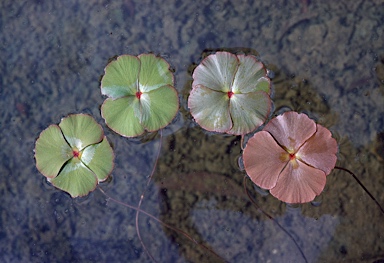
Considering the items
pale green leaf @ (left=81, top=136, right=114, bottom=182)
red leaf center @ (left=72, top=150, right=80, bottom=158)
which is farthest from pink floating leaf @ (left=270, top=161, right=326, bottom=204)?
red leaf center @ (left=72, top=150, right=80, bottom=158)

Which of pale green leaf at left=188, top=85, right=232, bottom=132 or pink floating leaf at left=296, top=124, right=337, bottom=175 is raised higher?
pale green leaf at left=188, top=85, right=232, bottom=132

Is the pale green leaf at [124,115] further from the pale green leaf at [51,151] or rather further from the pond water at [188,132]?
the pale green leaf at [51,151]

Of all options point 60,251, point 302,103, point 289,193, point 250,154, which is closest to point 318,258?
point 289,193

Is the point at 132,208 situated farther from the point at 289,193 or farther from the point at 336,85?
the point at 336,85

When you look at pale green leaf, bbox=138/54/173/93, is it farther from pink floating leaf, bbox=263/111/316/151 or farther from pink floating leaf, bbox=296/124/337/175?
pink floating leaf, bbox=296/124/337/175

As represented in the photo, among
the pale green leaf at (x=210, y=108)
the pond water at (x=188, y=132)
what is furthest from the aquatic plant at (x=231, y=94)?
the pond water at (x=188, y=132)

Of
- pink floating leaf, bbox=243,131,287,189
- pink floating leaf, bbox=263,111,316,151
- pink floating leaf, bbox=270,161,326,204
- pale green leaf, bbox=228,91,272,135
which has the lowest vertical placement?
pink floating leaf, bbox=270,161,326,204
